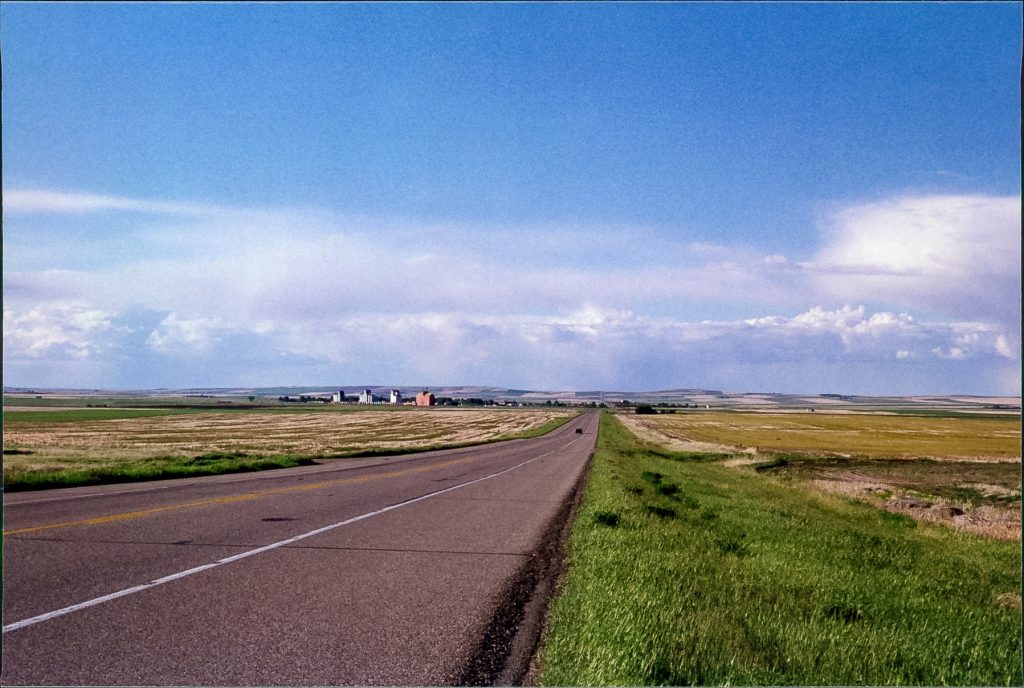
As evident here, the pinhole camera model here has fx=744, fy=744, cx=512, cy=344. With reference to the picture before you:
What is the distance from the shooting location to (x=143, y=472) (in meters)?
23.5

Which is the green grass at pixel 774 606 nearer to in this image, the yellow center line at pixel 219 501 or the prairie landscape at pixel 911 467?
the prairie landscape at pixel 911 467

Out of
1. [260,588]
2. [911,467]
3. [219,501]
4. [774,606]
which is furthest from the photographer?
[911,467]

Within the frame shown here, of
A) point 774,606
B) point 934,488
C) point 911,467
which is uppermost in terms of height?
point 774,606

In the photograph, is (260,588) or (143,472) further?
(143,472)

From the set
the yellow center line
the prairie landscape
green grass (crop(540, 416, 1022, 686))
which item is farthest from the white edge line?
the prairie landscape

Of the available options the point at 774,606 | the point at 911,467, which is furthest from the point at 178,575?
the point at 911,467

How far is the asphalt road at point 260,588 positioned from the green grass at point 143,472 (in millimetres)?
1771

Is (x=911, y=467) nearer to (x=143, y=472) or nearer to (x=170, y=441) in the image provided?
(x=143, y=472)

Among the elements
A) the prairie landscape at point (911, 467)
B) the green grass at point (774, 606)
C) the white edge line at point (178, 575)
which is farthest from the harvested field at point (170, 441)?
the prairie landscape at point (911, 467)

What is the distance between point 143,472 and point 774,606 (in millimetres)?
21198

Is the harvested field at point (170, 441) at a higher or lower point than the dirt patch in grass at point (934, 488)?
higher

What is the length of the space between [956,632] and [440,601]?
5.44 m

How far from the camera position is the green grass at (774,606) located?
5.91 metres

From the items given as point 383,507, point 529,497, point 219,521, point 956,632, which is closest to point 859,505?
point 529,497
